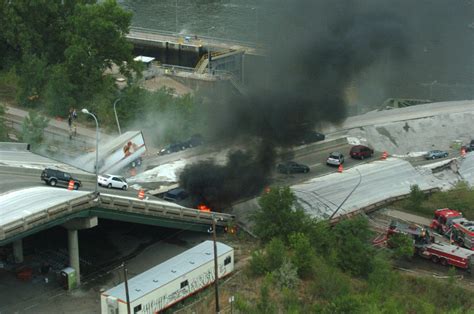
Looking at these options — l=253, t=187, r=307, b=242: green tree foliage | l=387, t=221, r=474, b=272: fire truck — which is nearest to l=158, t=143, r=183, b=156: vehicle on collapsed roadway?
l=253, t=187, r=307, b=242: green tree foliage

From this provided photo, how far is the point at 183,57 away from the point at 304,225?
5268cm

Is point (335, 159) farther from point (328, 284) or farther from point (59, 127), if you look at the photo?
point (59, 127)

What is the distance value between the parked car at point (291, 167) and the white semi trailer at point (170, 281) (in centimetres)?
1265

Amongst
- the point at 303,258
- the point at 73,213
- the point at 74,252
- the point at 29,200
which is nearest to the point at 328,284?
the point at 303,258

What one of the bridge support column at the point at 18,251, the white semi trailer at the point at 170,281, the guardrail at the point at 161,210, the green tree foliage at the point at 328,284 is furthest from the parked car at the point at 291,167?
the bridge support column at the point at 18,251

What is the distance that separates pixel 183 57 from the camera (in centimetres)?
8781

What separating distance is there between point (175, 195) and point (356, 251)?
1083 centimetres

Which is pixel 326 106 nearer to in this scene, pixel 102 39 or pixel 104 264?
pixel 104 264

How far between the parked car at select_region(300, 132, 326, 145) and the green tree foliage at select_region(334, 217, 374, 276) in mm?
13201

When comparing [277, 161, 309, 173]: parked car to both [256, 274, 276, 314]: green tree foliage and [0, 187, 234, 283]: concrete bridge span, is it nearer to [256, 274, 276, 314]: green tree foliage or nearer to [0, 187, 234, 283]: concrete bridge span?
[0, 187, 234, 283]: concrete bridge span

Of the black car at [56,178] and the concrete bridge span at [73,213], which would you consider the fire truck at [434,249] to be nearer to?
the concrete bridge span at [73,213]

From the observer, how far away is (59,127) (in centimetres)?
5847

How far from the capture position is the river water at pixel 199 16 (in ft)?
317

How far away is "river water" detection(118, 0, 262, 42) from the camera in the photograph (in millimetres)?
96625
